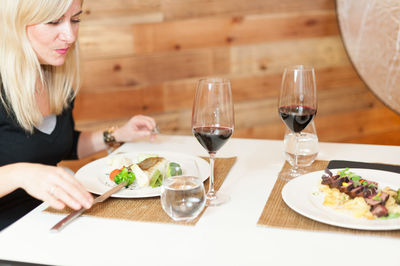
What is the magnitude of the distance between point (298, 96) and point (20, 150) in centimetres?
87

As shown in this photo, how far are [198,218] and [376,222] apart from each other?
13.9 inches

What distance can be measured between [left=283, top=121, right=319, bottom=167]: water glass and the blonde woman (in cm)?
48

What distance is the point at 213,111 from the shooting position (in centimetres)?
108

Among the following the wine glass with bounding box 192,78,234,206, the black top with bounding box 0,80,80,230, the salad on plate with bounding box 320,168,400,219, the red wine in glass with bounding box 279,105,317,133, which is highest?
the wine glass with bounding box 192,78,234,206

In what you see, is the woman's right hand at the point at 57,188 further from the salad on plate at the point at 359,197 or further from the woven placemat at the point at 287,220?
the salad on plate at the point at 359,197

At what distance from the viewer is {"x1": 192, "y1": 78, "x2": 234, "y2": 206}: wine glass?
3.51 feet

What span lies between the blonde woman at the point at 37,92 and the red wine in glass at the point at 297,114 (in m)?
0.53

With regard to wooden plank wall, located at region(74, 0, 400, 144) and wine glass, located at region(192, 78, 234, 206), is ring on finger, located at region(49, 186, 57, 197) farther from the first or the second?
wooden plank wall, located at region(74, 0, 400, 144)

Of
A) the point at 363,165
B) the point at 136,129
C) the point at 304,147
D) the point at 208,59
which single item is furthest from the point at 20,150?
the point at 208,59

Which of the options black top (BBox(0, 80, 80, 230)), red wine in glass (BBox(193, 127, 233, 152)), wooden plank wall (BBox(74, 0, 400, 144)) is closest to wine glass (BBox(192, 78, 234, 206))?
red wine in glass (BBox(193, 127, 233, 152))

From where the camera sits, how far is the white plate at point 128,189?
3.63 ft

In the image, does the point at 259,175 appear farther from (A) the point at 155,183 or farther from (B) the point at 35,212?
(B) the point at 35,212

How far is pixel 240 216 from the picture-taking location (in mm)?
1043

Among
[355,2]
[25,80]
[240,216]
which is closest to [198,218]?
[240,216]
